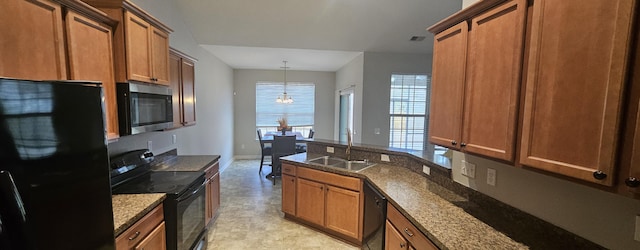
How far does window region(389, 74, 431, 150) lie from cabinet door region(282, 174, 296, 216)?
2.72 m

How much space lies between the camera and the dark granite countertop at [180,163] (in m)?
2.68

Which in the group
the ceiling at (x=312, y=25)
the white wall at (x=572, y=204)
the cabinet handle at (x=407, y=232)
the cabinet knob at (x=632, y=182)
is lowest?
the cabinet handle at (x=407, y=232)

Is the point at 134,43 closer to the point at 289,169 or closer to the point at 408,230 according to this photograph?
the point at 289,169

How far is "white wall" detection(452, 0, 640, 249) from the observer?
105 centimetres

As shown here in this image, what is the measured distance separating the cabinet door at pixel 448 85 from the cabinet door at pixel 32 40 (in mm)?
2262

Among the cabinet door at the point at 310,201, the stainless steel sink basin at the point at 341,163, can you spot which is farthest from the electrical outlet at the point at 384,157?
the cabinet door at the point at 310,201

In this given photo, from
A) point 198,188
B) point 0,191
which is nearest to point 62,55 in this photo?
point 0,191

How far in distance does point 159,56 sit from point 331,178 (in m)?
2.01

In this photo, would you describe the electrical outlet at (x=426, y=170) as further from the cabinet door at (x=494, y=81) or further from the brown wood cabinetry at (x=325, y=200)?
the cabinet door at (x=494, y=81)

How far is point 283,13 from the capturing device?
12.3ft

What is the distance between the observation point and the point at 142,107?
1979mm

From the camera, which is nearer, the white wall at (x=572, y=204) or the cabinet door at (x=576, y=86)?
the cabinet door at (x=576, y=86)

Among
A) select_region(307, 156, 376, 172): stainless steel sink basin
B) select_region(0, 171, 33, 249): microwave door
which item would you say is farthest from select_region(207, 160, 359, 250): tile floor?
select_region(0, 171, 33, 249): microwave door

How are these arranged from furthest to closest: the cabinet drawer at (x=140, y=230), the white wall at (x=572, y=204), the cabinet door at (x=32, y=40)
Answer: the cabinet drawer at (x=140, y=230), the cabinet door at (x=32, y=40), the white wall at (x=572, y=204)
